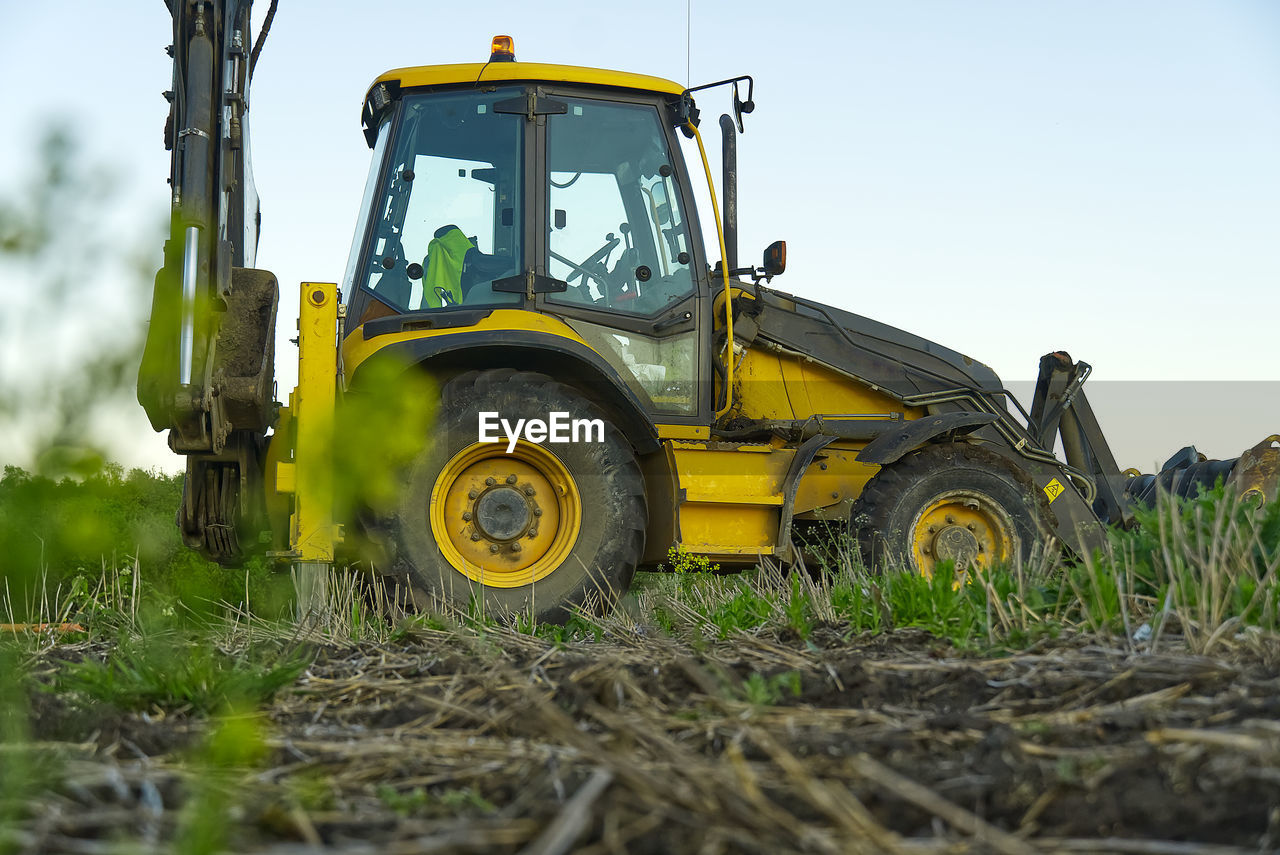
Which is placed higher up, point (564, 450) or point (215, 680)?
point (564, 450)

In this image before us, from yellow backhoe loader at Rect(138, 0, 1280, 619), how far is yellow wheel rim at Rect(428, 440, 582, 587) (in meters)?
0.01

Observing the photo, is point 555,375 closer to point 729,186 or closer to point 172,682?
point 729,186

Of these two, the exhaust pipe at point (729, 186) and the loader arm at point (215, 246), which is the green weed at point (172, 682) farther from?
the exhaust pipe at point (729, 186)

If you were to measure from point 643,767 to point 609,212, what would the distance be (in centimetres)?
458

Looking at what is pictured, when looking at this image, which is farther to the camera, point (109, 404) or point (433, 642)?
point (433, 642)

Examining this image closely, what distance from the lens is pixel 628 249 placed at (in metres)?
6.02

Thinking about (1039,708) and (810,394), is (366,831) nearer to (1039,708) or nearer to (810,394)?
(1039,708)

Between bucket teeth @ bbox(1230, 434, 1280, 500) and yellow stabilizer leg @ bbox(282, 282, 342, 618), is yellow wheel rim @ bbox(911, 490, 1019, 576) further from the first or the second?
yellow stabilizer leg @ bbox(282, 282, 342, 618)

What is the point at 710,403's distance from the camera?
20.2 feet

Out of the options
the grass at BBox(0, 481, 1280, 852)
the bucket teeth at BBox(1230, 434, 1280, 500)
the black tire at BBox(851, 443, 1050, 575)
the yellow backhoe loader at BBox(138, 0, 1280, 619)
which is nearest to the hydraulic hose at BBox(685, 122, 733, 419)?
the yellow backhoe loader at BBox(138, 0, 1280, 619)

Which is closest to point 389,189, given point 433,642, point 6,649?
point 433,642

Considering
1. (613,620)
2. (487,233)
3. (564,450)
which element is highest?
(487,233)

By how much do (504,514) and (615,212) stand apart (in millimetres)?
1755

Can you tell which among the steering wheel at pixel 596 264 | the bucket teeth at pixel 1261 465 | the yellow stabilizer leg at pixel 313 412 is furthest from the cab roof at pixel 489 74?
the bucket teeth at pixel 1261 465
